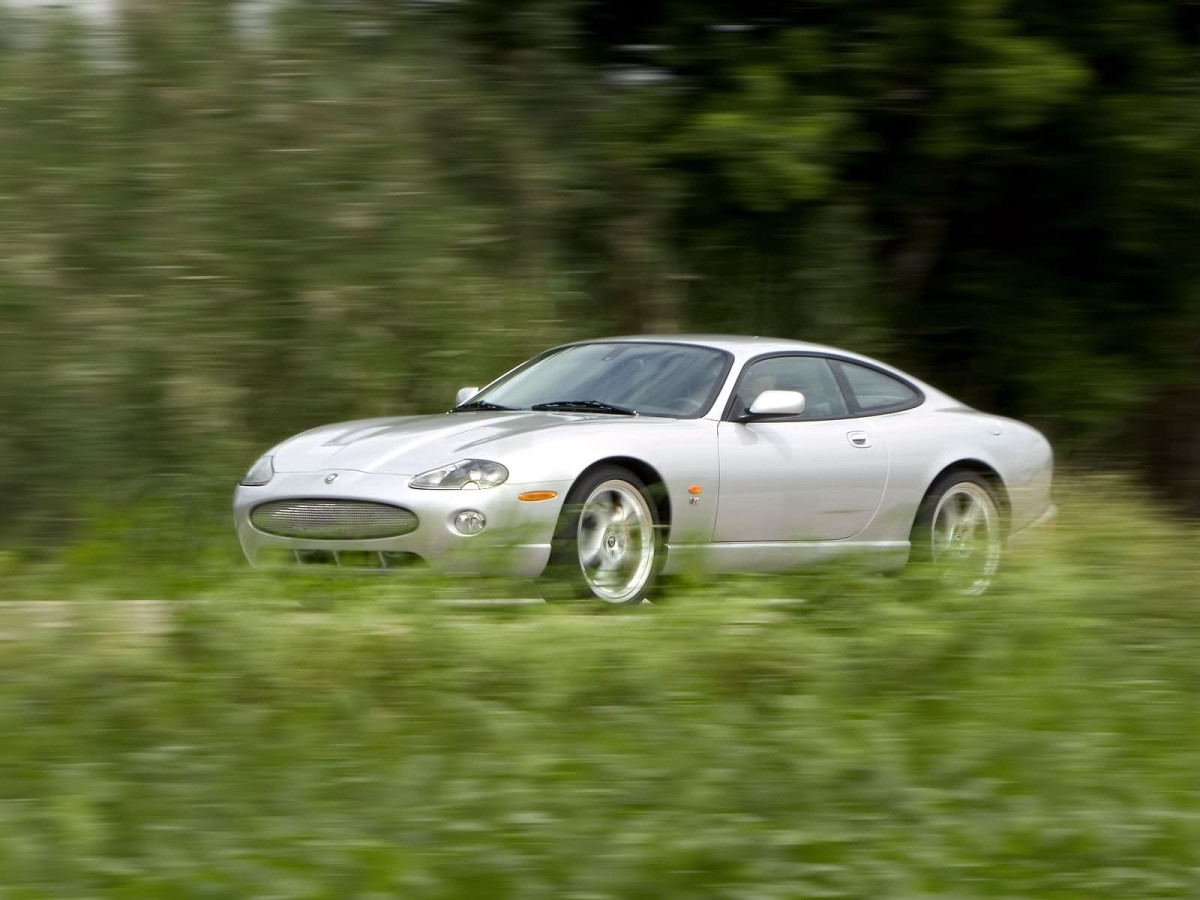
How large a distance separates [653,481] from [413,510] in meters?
1.23

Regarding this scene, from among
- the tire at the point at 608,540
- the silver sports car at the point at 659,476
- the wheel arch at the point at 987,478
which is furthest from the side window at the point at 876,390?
the tire at the point at 608,540

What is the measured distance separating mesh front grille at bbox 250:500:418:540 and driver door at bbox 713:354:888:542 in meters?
1.66

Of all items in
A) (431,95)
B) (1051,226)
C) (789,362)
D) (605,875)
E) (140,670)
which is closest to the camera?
(605,875)

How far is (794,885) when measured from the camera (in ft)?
12.0

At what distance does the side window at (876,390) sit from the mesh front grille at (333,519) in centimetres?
293

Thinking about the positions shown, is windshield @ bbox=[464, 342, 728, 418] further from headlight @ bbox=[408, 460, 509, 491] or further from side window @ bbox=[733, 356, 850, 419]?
headlight @ bbox=[408, 460, 509, 491]

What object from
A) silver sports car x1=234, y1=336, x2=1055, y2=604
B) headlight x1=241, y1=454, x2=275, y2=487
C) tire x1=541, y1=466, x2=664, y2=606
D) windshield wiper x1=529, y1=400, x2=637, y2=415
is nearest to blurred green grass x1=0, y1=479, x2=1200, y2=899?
silver sports car x1=234, y1=336, x2=1055, y2=604

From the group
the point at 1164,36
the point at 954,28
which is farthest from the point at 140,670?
the point at 1164,36

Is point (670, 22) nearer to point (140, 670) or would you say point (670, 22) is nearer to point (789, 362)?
point (789, 362)

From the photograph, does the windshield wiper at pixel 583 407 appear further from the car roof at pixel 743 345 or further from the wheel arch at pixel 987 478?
the wheel arch at pixel 987 478

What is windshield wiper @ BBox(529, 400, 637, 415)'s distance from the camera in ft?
25.8

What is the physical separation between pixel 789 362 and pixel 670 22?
378cm

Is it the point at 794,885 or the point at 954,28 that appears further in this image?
the point at 954,28

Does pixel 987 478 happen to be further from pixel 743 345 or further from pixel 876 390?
pixel 743 345
